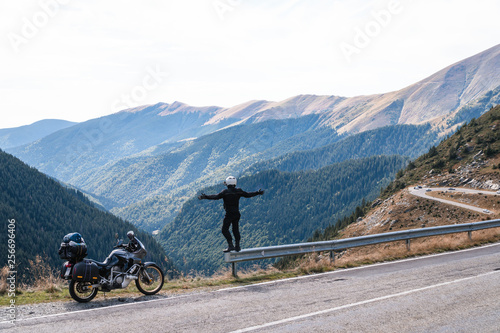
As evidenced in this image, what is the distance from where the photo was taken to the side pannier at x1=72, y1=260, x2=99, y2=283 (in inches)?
399

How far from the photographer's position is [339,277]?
12.9m

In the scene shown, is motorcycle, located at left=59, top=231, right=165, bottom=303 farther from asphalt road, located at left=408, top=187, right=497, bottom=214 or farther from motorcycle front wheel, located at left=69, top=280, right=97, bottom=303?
asphalt road, located at left=408, top=187, right=497, bottom=214

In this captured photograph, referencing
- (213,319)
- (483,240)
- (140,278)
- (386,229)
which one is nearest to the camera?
(213,319)

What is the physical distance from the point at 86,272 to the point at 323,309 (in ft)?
18.9

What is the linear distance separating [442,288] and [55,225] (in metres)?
178

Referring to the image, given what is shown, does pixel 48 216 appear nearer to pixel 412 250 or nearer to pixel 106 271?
pixel 412 250

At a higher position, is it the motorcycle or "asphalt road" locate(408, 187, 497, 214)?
the motorcycle

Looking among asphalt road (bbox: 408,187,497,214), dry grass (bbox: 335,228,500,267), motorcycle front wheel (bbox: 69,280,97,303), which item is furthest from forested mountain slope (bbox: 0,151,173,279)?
motorcycle front wheel (bbox: 69,280,97,303)

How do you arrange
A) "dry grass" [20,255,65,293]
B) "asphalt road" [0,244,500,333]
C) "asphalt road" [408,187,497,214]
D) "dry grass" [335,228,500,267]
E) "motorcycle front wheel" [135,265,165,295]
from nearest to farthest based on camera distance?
"asphalt road" [0,244,500,333]
"motorcycle front wheel" [135,265,165,295]
"dry grass" [20,255,65,293]
"dry grass" [335,228,500,267]
"asphalt road" [408,187,497,214]

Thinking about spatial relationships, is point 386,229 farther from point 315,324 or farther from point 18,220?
point 18,220

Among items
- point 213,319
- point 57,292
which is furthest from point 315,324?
point 57,292

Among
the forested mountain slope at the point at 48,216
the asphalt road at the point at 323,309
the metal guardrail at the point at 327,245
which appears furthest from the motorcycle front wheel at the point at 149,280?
the forested mountain slope at the point at 48,216

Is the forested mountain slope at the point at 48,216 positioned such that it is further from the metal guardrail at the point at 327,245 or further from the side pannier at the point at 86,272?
the side pannier at the point at 86,272

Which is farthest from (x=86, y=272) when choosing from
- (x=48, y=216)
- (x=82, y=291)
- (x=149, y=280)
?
(x=48, y=216)
